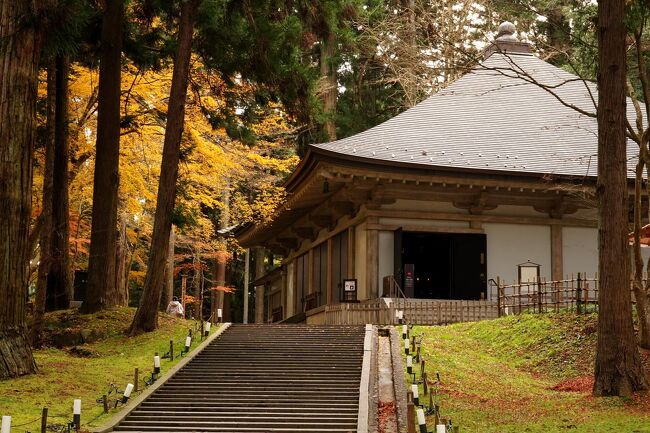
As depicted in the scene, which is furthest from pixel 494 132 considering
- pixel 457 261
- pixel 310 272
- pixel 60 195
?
pixel 60 195

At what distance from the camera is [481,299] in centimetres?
2539

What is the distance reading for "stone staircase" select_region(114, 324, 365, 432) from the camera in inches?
531

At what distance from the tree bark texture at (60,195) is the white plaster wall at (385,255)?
835 cm

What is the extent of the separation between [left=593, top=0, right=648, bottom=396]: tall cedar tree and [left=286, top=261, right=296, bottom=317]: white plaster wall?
2204 centimetres

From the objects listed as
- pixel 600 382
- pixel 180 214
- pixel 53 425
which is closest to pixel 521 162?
pixel 180 214

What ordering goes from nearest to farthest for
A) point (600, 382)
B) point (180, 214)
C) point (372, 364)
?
1. point (600, 382)
2. point (372, 364)
3. point (180, 214)

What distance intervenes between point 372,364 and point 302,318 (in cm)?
1455

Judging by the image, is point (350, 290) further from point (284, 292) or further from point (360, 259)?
point (284, 292)

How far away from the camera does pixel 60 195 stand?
23062 mm

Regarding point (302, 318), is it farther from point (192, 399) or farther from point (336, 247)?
point (192, 399)

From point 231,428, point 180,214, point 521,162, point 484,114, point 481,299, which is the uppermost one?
point 484,114

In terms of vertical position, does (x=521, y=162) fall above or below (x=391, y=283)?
above

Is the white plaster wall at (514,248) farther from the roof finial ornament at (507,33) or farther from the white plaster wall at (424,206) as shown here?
the roof finial ornament at (507,33)

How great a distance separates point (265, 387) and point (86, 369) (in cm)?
373
